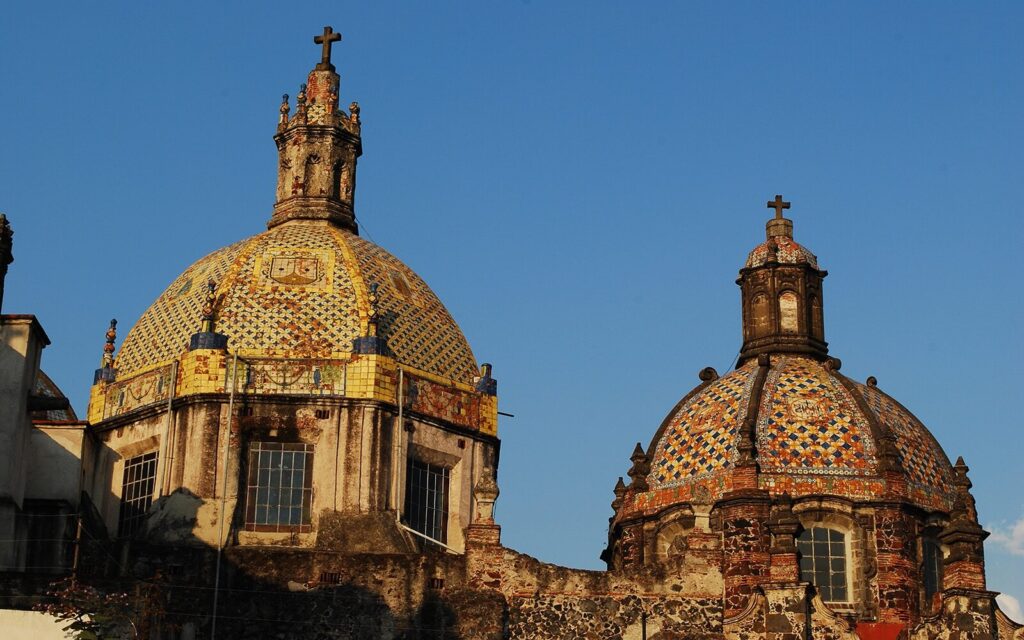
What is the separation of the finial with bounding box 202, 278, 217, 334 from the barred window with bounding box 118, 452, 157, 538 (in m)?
2.78

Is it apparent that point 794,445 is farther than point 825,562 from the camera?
Yes

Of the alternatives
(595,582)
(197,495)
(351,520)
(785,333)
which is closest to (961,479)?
(785,333)

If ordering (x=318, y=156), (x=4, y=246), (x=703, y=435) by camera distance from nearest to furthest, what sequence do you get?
(x=4, y=246) → (x=703, y=435) → (x=318, y=156)

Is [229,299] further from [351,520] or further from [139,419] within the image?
[351,520]

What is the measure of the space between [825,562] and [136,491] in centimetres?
1407

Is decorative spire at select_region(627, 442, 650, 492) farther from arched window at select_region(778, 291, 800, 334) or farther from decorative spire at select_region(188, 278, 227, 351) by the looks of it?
decorative spire at select_region(188, 278, 227, 351)

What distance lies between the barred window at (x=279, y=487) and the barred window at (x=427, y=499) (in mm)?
2147

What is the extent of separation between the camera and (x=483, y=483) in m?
39.5

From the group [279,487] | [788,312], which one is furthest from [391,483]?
[788,312]

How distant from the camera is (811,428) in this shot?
142 feet

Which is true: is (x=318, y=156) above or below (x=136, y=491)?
above

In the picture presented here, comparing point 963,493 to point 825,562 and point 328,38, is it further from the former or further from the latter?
point 328,38

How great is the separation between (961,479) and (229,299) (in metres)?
16.0

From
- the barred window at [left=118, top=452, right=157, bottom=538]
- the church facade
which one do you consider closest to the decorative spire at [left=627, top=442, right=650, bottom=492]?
the church facade
